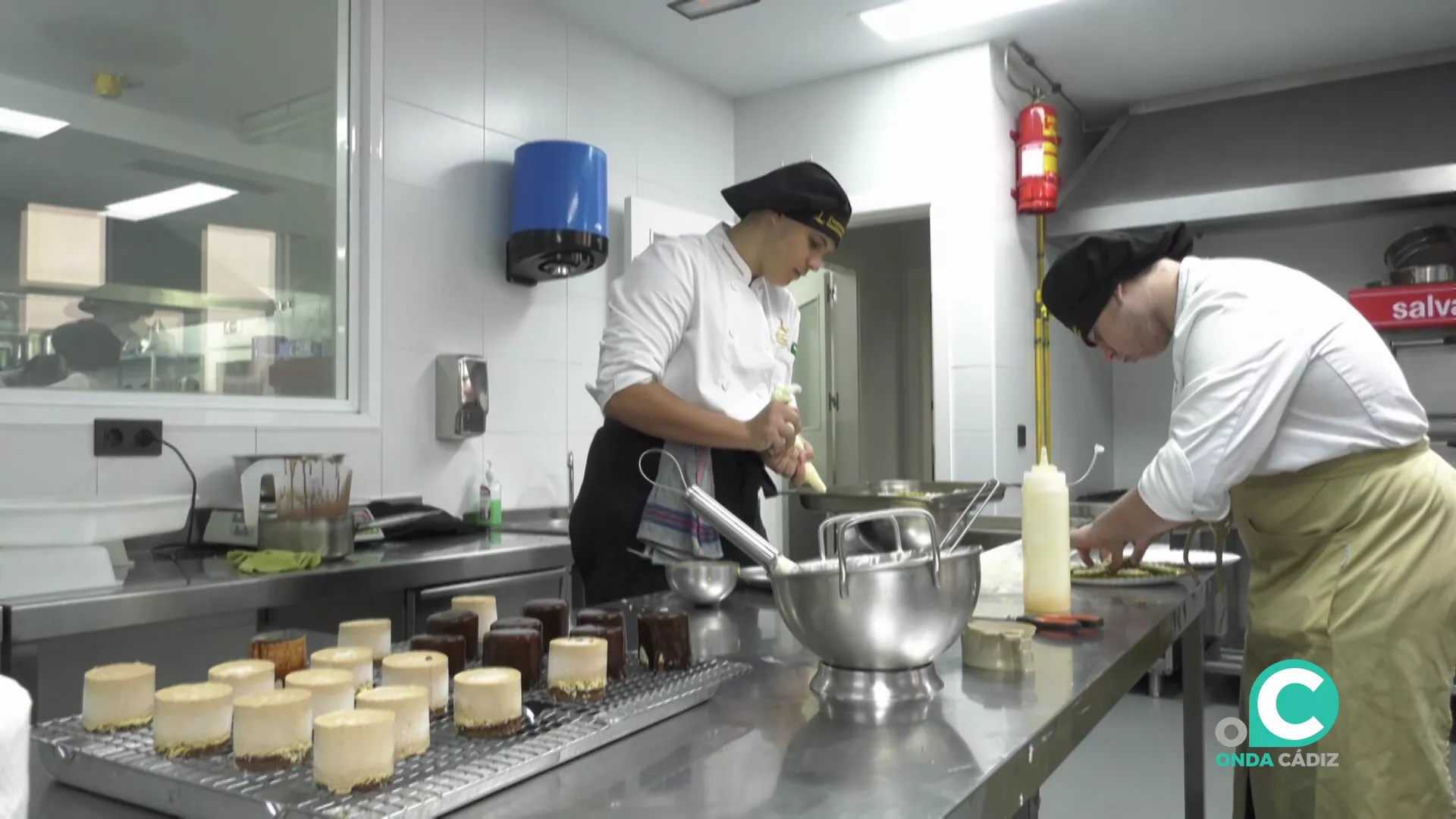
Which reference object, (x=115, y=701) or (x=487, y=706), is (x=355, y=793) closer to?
(x=487, y=706)

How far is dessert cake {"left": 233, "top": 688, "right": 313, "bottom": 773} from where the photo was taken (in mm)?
687

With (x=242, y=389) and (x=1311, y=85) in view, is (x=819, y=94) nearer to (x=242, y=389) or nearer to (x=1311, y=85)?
(x=1311, y=85)

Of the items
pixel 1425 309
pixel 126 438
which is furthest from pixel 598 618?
pixel 1425 309

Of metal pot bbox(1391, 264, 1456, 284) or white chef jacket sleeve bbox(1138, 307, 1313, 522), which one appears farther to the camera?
metal pot bbox(1391, 264, 1456, 284)

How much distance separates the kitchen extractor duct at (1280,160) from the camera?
3.82m

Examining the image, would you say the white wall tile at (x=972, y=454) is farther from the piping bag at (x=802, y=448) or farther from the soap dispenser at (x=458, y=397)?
the piping bag at (x=802, y=448)

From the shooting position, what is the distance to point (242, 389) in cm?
265

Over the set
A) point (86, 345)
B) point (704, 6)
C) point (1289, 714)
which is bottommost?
point (1289, 714)

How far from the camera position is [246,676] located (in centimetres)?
78

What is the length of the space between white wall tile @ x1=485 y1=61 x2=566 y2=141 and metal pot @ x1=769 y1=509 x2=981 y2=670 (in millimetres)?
2776

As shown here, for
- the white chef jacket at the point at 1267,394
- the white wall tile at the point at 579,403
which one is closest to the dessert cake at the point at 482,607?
the white chef jacket at the point at 1267,394

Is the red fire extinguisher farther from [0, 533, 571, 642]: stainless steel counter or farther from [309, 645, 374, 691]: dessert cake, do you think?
[309, 645, 374, 691]: dessert cake

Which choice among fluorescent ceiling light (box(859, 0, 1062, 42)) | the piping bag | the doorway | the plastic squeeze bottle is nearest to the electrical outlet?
the piping bag

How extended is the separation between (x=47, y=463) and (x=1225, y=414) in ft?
8.03
